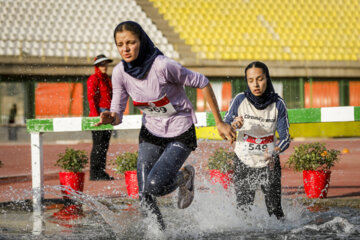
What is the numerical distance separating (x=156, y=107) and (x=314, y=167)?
327cm

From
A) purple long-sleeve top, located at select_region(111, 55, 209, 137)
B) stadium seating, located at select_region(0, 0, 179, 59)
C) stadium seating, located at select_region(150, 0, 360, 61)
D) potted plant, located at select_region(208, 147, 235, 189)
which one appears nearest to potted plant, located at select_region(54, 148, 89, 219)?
potted plant, located at select_region(208, 147, 235, 189)

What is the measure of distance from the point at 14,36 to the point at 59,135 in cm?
421

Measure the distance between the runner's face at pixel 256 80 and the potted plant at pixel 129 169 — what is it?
2601 mm

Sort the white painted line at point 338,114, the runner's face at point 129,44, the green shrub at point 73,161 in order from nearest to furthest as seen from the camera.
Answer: the runner's face at point 129,44 → the white painted line at point 338,114 → the green shrub at point 73,161

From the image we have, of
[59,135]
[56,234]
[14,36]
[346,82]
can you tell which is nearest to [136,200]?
[56,234]

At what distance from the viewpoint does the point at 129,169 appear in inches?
291

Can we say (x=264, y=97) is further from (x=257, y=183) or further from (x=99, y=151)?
(x=99, y=151)

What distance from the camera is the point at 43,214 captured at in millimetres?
6383

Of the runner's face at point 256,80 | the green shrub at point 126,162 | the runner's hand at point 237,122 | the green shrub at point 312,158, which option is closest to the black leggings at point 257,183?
the runner's hand at point 237,122

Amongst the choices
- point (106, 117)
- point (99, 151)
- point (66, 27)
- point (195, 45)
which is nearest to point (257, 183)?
point (106, 117)

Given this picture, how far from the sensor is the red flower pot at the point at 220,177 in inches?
270

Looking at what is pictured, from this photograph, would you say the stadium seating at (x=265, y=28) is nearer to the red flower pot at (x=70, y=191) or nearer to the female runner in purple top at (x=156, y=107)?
the red flower pot at (x=70, y=191)

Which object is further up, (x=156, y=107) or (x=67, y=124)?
(x=156, y=107)

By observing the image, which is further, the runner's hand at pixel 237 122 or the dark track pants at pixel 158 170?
the runner's hand at pixel 237 122
